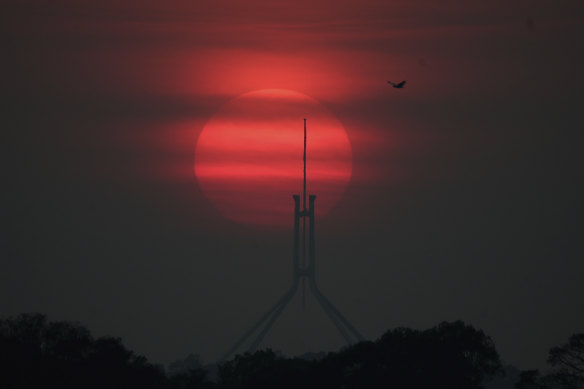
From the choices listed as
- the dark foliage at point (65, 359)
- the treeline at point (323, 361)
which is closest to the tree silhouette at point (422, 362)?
the treeline at point (323, 361)

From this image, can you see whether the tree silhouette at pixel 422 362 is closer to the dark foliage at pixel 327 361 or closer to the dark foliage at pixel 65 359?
the dark foliage at pixel 327 361

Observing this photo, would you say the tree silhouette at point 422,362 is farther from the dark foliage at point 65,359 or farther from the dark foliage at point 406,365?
the dark foliage at point 65,359

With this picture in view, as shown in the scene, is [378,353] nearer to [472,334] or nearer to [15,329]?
[472,334]

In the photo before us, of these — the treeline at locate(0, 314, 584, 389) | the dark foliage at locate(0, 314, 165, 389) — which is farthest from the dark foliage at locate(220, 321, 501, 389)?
the dark foliage at locate(0, 314, 165, 389)

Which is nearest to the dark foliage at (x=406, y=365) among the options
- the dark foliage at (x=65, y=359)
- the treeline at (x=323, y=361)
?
the treeline at (x=323, y=361)

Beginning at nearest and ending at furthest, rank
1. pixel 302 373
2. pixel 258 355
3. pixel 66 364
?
pixel 66 364, pixel 302 373, pixel 258 355

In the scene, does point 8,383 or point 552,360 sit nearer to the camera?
point 8,383

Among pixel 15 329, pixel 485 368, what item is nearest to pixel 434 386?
pixel 485 368

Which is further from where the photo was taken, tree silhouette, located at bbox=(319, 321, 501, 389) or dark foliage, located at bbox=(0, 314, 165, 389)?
tree silhouette, located at bbox=(319, 321, 501, 389)

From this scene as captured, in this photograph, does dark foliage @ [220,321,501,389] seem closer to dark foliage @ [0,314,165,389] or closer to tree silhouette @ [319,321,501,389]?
tree silhouette @ [319,321,501,389]

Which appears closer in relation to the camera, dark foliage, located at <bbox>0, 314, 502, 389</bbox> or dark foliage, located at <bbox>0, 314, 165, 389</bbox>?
dark foliage, located at <bbox>0, 314, 165, 389</bbox>

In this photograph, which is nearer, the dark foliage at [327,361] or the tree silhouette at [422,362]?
the dark foliage at [327,361]
